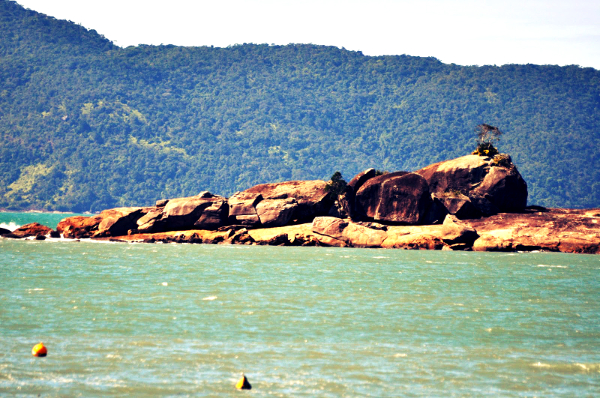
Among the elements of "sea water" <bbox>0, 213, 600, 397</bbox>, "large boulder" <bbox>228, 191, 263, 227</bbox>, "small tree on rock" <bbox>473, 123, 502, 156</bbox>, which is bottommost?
"sea water" <bbox>0, 213, 600, 397</bbox>

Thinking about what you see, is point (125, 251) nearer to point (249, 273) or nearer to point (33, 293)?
point (249, 273)

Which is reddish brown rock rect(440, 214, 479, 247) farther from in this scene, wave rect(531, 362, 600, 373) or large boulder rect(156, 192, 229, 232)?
wave rect(531, 362, 600, 373)

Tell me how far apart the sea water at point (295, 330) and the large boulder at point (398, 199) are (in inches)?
782

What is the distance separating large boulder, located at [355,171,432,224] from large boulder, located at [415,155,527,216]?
405 centimetres

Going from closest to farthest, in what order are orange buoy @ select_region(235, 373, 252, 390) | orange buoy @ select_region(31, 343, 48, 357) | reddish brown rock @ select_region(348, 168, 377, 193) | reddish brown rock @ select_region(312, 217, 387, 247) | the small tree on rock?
1. orange buoy @ select_region(235, 373, 252, 390)
2. orange buoy @ select_region(31, 343, 48, 357)
3. reddish brown rock @ select_region(312, 217, 387, 247)
4. reddish brown rock @ select_region(348, 168, 377, 193)
5. the small tree on rock

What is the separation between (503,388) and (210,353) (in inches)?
289

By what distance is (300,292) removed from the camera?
29891mm

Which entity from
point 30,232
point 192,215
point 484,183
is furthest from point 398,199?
point 30,232

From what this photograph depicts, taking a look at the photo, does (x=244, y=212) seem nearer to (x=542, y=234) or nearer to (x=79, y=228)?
(x=79, y=228)

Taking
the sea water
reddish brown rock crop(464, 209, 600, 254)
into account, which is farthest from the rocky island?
the sea water

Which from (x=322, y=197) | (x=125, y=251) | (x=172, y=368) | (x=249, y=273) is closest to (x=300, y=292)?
(x=249, y=273)

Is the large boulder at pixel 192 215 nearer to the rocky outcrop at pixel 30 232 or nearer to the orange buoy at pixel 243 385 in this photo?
the rocky outcrop at pixel 30 232

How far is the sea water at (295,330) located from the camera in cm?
1582

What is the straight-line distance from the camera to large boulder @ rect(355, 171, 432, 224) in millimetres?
60094
